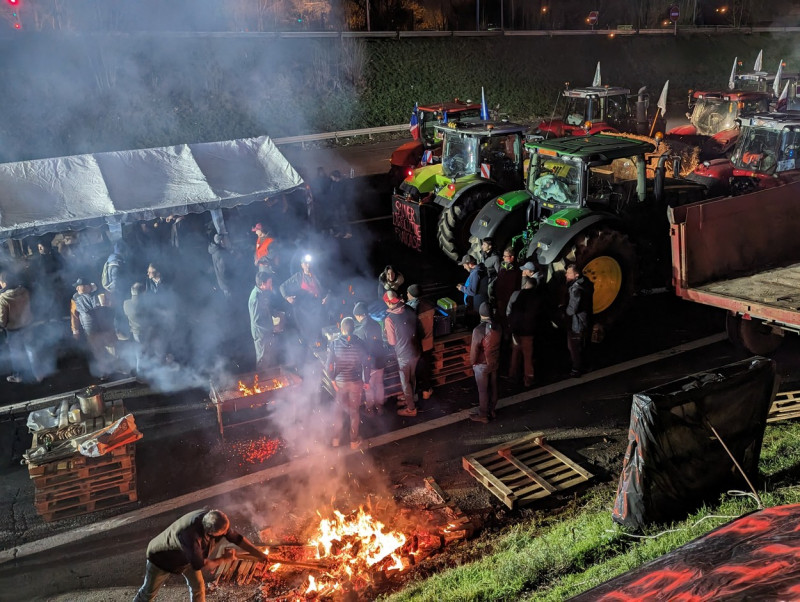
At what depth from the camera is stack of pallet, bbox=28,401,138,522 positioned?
20.6ft

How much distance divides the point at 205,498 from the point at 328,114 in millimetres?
21899

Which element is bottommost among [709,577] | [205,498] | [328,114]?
[205,498]

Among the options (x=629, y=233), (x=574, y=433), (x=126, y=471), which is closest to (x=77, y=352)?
(x=126, y=471)

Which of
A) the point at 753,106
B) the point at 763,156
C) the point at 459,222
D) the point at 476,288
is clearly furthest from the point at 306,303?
the point at 753,106

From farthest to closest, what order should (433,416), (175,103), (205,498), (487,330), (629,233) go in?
(175,103)
(629,233)
(433,416)
(487,330)
(205,498)

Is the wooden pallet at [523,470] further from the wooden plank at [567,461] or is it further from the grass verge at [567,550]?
the grass verge at [567,550]

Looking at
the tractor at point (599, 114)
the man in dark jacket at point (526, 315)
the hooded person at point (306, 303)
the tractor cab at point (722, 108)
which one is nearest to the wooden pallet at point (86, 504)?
the hooded person at point (306, 303)

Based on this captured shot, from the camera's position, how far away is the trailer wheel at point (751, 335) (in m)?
8.48

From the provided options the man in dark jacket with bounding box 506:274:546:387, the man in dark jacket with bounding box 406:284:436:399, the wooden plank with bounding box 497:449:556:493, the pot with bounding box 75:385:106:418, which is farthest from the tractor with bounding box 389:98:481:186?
the pot with bounding box 75:385:106:418

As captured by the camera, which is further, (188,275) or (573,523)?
(188,275)

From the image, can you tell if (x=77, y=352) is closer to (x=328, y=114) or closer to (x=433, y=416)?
(x=433, y=416)

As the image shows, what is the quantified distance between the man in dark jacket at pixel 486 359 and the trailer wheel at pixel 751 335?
11.3ft

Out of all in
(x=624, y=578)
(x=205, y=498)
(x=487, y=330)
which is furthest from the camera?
(x=487, y=330)

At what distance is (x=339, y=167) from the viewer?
2127 cm
